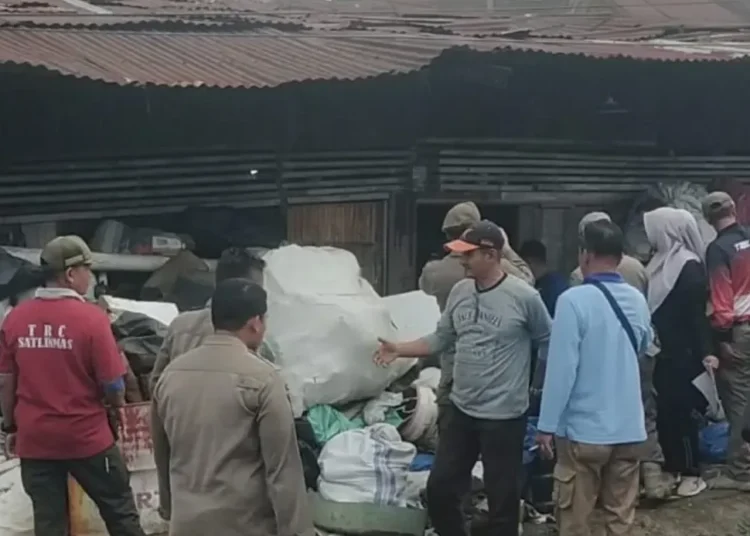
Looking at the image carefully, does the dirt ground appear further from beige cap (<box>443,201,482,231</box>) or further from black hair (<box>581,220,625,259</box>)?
black hair (<box>581,220,625,259</box>)

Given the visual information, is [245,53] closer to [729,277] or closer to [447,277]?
[447,277]

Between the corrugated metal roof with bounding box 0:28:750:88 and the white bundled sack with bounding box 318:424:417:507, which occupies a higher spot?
the corrugated metal roof with bounding box 0:28:750:88

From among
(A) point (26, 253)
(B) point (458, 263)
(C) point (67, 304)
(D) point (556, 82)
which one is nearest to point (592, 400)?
(B) point (458, 263)

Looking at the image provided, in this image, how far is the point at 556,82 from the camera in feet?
29.3

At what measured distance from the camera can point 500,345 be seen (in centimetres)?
563

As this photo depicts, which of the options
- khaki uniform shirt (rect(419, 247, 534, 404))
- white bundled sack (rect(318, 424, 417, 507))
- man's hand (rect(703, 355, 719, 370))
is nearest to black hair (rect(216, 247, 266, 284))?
A: khaki uniform shirt (rect(419, 247, 534, 404))

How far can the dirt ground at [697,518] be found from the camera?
269 inches

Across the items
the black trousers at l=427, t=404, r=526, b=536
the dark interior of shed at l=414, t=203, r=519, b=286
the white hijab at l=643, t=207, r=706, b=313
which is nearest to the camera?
the black trousers at l=427, t=404, r=526, b=536

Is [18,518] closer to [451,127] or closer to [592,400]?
[592,400]

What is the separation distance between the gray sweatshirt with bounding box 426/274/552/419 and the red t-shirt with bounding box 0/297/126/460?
1.80 meters

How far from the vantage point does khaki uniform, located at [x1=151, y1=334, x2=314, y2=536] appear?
12.7ft

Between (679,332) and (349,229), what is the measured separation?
2.57 metres

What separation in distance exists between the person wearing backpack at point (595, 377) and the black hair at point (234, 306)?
1.84 m

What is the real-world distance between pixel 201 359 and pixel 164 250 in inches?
139
